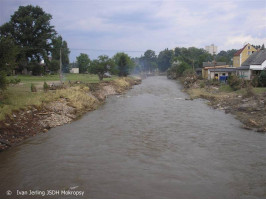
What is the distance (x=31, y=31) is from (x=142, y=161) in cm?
5225

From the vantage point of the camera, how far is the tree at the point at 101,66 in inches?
1983

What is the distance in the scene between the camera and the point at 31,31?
179 ft

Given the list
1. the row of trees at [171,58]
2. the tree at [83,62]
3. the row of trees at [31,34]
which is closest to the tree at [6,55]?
the row of trees at [31,34]

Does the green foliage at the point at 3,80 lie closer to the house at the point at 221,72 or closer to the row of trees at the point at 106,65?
the row of trees at the point at 106,65

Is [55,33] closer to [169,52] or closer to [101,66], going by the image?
[101,66]

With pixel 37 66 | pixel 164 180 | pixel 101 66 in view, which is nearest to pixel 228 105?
pixel 164 180

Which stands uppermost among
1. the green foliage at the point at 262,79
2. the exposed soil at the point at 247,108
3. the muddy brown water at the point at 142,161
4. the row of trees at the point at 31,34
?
the row of trees at the point at 31,34

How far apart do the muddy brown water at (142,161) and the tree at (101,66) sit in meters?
32.1

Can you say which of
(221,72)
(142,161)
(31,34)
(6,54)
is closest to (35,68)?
(31,34)

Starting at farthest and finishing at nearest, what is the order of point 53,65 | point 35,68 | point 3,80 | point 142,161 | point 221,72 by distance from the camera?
point 53,65, point 35,68, point 221,72, point 3,80, point 142,161

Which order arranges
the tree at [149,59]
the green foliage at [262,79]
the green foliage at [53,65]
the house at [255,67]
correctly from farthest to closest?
the tree at [149,59] < the green foliage at [53,65] < the house at [255,67] < the green foliage at [262,79]

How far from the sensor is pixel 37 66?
53875mm

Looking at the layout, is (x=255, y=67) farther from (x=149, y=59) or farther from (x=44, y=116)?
(x=149, y=59)

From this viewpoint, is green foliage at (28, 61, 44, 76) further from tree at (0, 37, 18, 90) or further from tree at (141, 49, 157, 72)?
tree at (141, 49, 157, 72)
